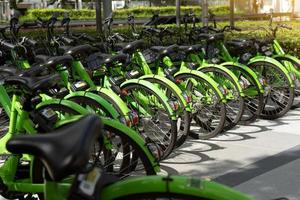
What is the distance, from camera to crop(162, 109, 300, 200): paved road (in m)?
4.47

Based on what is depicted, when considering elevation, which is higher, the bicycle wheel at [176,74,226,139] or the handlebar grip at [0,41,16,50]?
the handlebar grip at [0,41,16,50]

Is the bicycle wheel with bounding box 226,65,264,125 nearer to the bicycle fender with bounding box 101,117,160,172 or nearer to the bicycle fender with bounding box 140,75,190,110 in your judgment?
the bicycle fender with bounding box 140,75,190,110

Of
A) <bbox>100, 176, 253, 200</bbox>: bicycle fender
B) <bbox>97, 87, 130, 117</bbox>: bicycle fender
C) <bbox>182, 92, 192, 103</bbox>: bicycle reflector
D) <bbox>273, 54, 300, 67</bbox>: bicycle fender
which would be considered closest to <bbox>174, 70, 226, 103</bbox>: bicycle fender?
<bbox>182, 92, 192, 103</bbox>: bicycle reflector

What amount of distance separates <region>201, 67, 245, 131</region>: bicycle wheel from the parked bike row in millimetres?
12

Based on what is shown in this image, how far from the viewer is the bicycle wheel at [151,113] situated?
16.7ft

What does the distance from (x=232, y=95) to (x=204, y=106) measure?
0.35 meters

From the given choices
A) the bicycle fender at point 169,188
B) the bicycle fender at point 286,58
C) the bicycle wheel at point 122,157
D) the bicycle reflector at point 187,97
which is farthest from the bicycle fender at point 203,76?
the bicycle fender at point 169,188

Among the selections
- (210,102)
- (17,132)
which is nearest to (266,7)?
(210,102)

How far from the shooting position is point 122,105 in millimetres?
4598

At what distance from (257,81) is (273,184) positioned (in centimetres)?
210

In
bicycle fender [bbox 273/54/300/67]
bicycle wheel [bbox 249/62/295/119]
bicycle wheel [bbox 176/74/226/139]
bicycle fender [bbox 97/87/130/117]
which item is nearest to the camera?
bicycle fender [bbox 97/87/130/117]

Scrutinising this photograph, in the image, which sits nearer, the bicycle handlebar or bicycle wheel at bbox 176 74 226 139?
the bicycle handlebar

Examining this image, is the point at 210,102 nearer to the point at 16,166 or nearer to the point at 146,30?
the point at 146,30

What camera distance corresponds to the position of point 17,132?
3.65 metres
